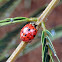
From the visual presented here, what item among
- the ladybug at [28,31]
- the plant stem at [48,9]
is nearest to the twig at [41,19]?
the plant stem at [48,9]

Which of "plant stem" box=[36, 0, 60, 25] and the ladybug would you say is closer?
"plant stem" box=[36, 0, 60, 25]

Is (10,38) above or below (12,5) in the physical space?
below

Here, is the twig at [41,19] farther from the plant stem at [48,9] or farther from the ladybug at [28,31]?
the ladybug at [28,31]

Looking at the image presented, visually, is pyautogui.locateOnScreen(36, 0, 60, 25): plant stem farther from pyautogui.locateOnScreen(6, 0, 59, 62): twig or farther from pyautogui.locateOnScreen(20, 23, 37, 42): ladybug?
pyautogui.locateOnScreen(20, 23, 37, 42): ladybug

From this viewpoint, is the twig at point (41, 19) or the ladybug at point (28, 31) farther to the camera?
the ladybug at point (28, 31)

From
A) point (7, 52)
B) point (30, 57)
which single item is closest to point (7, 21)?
point (7, 52)

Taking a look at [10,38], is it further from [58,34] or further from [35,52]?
[35,52]

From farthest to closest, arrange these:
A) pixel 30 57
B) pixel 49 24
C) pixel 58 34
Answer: pixel 49 24
pixel 30 57
pixel 58 34

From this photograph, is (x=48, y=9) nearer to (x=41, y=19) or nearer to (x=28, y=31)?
(x=41, y=19)

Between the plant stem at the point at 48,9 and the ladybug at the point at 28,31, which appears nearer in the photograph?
the plant stem at the point at 48,9

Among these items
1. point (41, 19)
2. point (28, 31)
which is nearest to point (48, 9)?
point (41, 19)

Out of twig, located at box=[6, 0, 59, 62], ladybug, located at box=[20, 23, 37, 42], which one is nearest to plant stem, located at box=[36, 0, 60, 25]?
twig, located at box=[6, 0, 59, 62]
